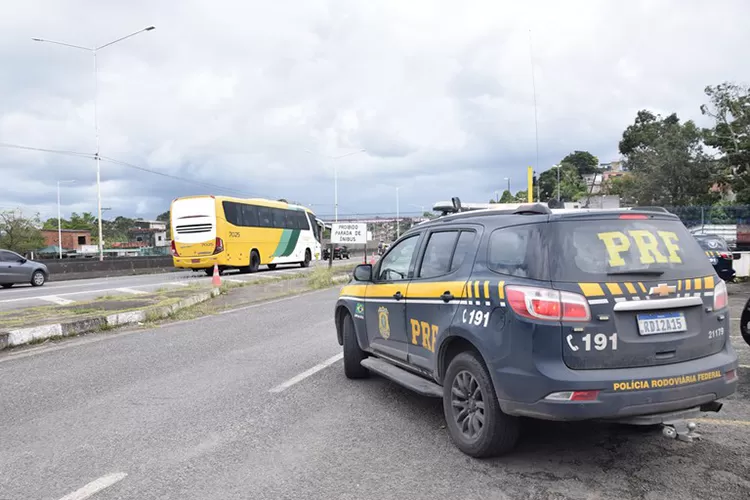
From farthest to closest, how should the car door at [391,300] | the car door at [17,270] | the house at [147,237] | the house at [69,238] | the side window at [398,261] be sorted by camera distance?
the house at [147,237], the house at [69,238], the car door at [17,270], the side window at [398,261], the car door at [391,300]

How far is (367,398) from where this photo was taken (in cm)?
563

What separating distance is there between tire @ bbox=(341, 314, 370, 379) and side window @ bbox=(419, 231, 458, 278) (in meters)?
1.59

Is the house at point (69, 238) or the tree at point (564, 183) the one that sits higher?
the tree at point (564, 183)

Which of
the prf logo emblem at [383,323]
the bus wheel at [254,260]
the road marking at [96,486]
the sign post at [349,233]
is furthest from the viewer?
the bus wheel at [254,260]

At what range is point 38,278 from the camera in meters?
21.9

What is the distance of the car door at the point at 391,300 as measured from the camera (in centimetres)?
527

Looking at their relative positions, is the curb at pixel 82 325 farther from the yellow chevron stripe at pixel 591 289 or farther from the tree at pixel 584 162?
the tree at pixel 584 162

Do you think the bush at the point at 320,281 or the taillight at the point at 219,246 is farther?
the taillight at the point at 219,246

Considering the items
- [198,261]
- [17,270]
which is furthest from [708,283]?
[17,270]

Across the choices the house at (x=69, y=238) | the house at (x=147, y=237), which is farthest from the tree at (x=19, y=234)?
the house at (x=147, y=237)

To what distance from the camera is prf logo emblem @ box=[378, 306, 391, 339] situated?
5539 mm

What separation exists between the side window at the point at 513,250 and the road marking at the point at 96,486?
2890 millimetres

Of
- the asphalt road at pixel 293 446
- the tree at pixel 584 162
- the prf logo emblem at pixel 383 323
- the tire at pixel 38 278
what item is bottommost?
the asphalt road at pixel 293 446

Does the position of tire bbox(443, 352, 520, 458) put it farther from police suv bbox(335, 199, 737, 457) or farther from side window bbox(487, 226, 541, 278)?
side window bbox(487, 226, 541, 278)
